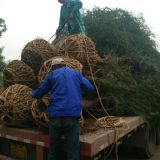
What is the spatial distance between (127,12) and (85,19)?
117cm

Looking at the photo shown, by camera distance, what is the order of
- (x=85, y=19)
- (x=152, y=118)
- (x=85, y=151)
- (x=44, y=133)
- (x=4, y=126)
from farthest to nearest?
(x=85, y=19)
(x=152, y=118)
(x=4, y=126)
(x=44, y=133)
(x=85, y=151)

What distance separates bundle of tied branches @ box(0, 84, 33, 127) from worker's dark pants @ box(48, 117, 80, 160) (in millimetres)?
775

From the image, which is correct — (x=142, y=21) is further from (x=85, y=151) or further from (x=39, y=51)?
(x=85, y=151)

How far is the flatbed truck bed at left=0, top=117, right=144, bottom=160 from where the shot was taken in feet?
14.7

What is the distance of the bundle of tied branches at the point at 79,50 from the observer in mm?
6246

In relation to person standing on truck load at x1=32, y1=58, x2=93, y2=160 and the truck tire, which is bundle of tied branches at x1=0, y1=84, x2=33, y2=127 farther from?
the truck tire

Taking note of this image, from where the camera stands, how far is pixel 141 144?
287 inches

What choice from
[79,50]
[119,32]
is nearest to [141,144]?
[79,50]

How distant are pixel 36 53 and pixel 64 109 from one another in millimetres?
2057

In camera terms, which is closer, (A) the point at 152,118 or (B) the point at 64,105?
(B) the point at 64,105

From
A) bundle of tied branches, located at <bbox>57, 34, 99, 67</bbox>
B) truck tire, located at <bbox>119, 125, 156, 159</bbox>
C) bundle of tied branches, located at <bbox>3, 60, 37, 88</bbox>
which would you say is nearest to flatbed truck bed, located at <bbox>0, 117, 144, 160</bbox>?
bundle of tied branches, located at <bbox>3, 60, 37, 88</bbox>

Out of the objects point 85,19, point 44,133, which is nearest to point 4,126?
point 44,133

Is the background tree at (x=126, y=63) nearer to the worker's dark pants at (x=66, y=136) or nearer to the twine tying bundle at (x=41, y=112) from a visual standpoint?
the twine tying bundle at (x=41, y=112)

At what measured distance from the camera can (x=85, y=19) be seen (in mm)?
8984
